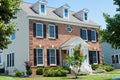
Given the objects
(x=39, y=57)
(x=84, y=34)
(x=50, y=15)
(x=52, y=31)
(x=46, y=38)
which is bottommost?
(x=39, y=57)

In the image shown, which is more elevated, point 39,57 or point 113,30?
point 113,30

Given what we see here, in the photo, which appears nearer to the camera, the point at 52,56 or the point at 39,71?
the point at 39,71

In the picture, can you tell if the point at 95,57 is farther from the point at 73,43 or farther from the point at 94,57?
the point at 73,43

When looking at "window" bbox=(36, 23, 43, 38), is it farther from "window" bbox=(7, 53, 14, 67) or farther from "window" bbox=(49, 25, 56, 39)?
"window" bbox=(7, 53, 14, 67)

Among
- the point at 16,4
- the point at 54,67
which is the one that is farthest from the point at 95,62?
the point at 16,4

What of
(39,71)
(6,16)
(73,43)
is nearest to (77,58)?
(39,71)

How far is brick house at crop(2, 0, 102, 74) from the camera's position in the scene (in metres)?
31.4

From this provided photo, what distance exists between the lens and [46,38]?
32.6 metres

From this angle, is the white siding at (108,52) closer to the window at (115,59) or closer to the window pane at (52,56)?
the window at (115,59)

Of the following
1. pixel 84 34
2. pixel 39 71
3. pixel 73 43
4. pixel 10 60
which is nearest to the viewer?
pixel 39 71

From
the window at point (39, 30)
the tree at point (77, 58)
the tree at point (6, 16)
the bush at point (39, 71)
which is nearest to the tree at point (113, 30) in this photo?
the tree at point (6, 16)

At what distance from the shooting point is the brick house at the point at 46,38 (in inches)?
1238

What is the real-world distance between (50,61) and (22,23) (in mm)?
6194

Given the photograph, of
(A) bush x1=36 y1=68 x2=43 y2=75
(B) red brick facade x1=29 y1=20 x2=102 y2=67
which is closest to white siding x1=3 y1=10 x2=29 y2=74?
(B) red brick facade x1=29 y1=20 x2=102 y2=67
